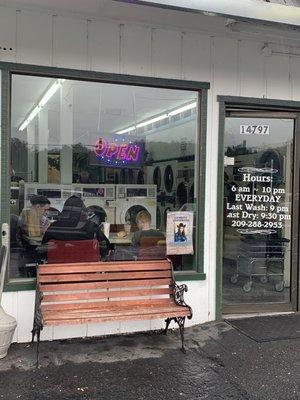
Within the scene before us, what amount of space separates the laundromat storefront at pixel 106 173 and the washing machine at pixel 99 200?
0.04 ft

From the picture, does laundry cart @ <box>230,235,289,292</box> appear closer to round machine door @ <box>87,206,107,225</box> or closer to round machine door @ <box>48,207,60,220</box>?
round machine door @ <box>87,206,107,225</box>

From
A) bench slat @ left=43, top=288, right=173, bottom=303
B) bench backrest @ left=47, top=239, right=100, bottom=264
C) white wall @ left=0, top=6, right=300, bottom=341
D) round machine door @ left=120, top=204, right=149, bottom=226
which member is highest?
white wall @ left=0, top=6, right=300, bottom=341

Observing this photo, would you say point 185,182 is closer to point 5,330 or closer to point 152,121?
point 152,121

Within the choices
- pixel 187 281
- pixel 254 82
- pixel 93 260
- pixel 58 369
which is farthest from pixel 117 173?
pixel 58 369

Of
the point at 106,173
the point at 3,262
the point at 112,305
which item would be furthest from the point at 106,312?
the point at 106,173

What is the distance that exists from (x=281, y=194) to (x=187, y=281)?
1.54 meters

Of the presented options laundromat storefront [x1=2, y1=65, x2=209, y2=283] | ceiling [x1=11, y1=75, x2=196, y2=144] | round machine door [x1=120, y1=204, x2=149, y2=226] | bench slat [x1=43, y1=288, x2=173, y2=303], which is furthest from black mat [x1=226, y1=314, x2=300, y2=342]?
ceiling [x1=11, y1=75, x2=196, y2=144]

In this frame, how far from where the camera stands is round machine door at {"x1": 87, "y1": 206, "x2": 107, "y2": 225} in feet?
16.6

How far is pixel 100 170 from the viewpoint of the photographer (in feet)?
16.5

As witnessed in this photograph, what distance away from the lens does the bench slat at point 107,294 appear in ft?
14.1

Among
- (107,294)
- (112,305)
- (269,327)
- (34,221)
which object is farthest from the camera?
A: (269,327)

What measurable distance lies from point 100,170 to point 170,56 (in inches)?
54.1

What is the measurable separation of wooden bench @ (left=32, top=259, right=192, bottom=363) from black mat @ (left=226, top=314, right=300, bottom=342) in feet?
2.72

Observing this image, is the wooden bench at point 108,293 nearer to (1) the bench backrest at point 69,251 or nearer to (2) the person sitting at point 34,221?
(1) the bench backrest at point 69,251
